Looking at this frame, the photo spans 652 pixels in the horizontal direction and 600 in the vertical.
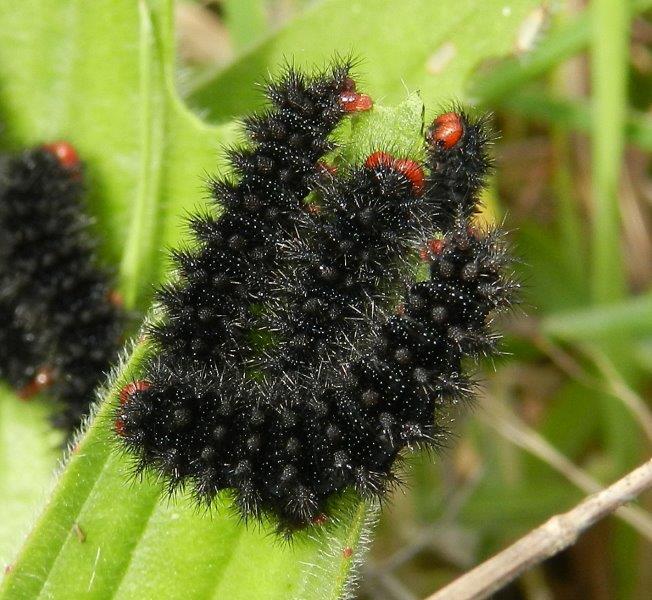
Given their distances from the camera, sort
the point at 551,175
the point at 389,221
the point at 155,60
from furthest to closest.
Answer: the point at 551,175
the point at 155,60
the point at 389,221

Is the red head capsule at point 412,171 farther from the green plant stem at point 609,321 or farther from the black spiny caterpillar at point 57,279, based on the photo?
the green plant stem at point 609,321

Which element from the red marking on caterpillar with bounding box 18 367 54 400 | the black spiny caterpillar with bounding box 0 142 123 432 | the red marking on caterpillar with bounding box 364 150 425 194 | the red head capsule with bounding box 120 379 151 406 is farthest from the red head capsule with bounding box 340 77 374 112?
the red marking on caterpillar with bounding box 18 367 54 400

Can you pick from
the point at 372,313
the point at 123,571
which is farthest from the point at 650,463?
the point at 123,571

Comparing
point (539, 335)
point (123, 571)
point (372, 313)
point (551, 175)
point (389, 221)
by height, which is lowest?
point (123, 571)

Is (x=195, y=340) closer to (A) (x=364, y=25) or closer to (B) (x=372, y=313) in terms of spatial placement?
(B) (x=372, y=313)

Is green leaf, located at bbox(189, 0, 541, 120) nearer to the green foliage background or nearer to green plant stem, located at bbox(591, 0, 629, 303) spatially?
the green foliage background

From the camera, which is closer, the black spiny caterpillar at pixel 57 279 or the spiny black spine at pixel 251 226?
the spiny black spine at pixel 251 226

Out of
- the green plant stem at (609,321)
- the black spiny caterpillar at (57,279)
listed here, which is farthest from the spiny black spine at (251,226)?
the green plant stem at (609,321)

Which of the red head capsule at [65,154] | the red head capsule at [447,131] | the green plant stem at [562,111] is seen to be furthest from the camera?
the green plant stem at [562,111]
